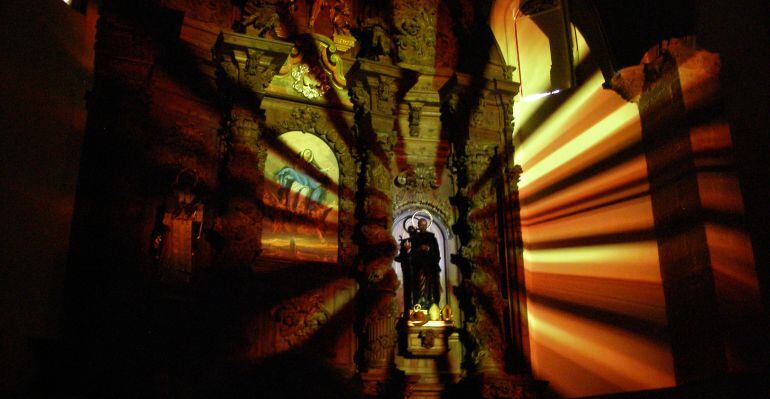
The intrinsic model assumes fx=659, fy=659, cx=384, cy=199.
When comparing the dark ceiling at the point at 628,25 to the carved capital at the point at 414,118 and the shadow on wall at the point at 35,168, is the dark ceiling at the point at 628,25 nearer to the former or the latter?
the carved capital at the point at 414,118

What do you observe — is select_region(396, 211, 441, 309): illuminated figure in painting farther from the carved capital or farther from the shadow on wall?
the shadow on wall

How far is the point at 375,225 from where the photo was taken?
24.9 ft

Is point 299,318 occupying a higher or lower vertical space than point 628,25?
lower

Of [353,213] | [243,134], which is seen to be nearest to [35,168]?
[243,134]

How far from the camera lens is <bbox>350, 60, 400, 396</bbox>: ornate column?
7133mm

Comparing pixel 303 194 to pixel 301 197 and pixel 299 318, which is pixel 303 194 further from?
pixel 299 318

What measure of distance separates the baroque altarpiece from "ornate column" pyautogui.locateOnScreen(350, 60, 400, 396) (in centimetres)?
2

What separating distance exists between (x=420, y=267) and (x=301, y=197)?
1661 millimetres

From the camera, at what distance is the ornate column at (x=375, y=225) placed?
7.13 meters

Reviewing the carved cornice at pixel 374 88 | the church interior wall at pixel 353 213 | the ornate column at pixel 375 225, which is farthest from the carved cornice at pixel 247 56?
the ornate column at pixel 375 225

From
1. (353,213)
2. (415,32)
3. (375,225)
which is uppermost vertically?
(415,32)

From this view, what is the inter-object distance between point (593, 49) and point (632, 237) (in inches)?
96.1

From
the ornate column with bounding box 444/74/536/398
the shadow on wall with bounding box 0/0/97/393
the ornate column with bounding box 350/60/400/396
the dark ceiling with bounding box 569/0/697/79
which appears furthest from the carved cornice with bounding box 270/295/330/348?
the dark ceiling with bounding box 569/0/697/79

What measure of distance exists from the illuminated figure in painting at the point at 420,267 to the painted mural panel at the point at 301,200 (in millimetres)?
935
